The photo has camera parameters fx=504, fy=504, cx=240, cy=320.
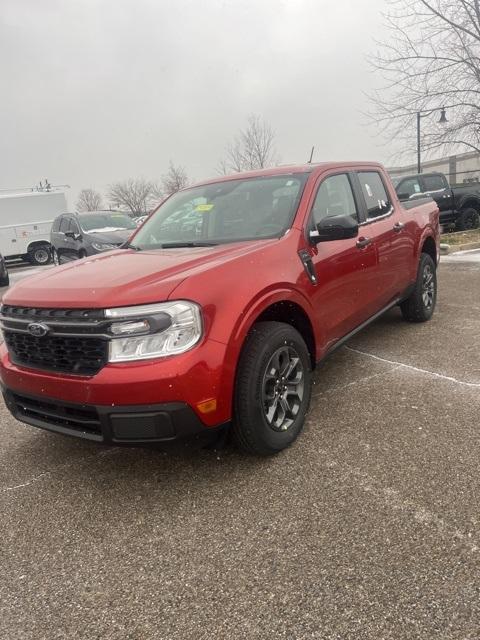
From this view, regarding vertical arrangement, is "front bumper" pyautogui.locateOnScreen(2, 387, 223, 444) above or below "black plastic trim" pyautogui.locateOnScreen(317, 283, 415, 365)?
above

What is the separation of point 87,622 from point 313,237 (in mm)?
2485

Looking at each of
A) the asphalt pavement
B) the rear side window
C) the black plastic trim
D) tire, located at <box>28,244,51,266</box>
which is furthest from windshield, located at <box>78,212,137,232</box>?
tire, located at <box>28,244,51,266</box>

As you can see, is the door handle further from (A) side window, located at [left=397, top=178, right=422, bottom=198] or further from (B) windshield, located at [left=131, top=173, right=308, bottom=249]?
(A) side window, located at [left=397, top=178, right=422, bottom=198]

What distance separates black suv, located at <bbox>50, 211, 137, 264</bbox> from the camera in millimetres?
10586

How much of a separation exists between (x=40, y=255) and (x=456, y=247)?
15.7 metres

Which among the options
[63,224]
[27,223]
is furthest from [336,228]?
[27,223]

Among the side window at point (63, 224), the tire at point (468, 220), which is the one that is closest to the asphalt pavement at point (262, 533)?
the side window at point (63, 224)

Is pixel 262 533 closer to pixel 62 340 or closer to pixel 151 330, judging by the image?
pixel 151 330

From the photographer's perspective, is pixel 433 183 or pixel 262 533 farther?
pixel 433 183

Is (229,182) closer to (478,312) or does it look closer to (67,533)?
(67,533)

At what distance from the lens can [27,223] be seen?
64.7 ft

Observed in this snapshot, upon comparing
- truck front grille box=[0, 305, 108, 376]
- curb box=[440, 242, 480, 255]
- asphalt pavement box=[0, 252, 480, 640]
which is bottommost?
curb box=[440, 242, 480, 255]

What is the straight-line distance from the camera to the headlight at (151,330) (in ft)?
7.91

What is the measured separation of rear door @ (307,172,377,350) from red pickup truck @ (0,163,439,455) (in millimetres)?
15
